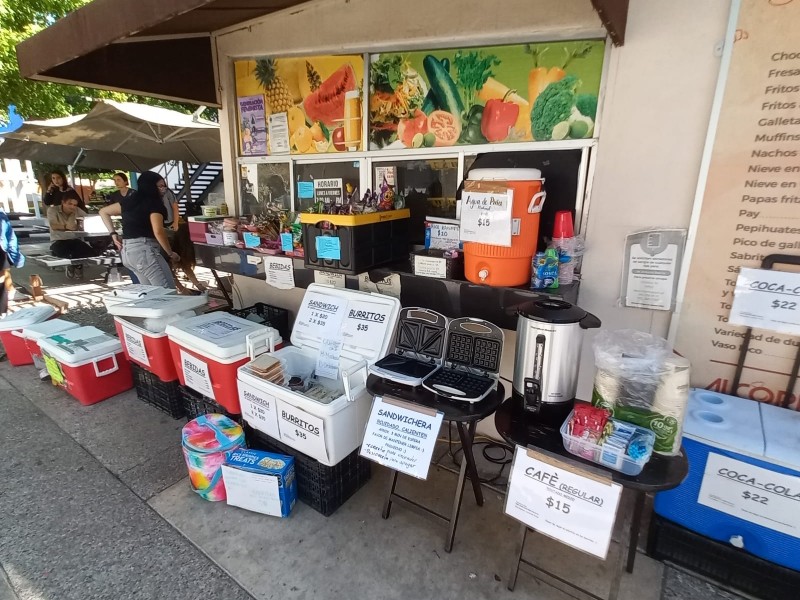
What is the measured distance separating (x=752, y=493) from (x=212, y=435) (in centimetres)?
259

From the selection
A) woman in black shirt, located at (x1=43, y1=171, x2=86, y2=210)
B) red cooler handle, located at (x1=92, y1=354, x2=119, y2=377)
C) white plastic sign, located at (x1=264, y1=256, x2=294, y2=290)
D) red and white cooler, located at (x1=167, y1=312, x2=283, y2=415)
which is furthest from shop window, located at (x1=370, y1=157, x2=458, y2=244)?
woman in black shirt, located at (x1=43, y1=171, x2=86, y2=210)

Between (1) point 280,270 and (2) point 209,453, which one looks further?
(1) point 280,270

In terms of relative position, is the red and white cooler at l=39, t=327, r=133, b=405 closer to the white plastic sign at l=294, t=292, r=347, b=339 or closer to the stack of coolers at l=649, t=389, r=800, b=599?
the white plastic sign at l=294, t=292, r=347, b=339

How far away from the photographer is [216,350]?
243 cm

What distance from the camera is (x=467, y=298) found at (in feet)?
6.85

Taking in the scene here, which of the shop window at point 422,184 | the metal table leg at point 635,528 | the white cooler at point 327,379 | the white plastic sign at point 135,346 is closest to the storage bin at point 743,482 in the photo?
the metal table leg at point 635,528

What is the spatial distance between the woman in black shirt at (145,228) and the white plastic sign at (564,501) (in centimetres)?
431

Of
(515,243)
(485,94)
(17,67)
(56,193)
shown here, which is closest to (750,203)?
(515,243)

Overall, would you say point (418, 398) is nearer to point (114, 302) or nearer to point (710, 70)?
point (710, 70)

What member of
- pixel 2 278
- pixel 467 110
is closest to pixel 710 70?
pixel 467 110

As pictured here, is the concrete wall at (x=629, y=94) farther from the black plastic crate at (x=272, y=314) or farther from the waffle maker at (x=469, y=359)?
the black plastic crate at (x=272, y=314)

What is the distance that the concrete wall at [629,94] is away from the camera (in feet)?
5.83

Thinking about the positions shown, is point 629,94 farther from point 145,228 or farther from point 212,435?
point 145,228

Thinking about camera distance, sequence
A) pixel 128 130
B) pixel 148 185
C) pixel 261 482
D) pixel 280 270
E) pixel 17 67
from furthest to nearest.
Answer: pixel 128 130, pixel 17 67, pixel 148 185, pixel 280 270, pixel 261 482
